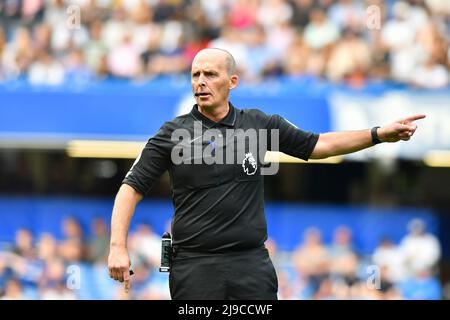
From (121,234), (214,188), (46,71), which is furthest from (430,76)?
(121,234)

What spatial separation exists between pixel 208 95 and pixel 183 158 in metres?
0.41

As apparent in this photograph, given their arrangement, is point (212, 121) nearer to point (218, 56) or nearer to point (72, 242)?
point (218, 56)

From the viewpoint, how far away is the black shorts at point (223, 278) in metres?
5.72

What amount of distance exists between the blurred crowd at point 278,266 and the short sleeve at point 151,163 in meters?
7.37

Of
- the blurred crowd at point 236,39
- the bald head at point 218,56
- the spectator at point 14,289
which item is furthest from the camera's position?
the blurred crowd at point 236,39

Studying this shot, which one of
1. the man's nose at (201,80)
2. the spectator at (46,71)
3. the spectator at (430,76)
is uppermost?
the spectator at (46,71)

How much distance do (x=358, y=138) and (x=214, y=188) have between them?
36.6 inches

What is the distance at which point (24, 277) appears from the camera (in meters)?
13.9

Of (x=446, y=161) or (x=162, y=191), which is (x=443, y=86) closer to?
(x=446, y=161)

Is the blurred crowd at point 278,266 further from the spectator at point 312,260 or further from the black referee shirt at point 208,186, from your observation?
the black referee shirt at point 208,186

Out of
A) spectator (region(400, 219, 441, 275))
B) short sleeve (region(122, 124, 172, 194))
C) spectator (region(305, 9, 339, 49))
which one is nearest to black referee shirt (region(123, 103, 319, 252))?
short sleeve (region(122, 124, 172, 194))

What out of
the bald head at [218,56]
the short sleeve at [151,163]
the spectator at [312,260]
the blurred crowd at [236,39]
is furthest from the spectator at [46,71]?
the short sleeve at [151,163]

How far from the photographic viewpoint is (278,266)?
13539mm

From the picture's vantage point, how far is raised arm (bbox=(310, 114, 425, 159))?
588 centimetres
